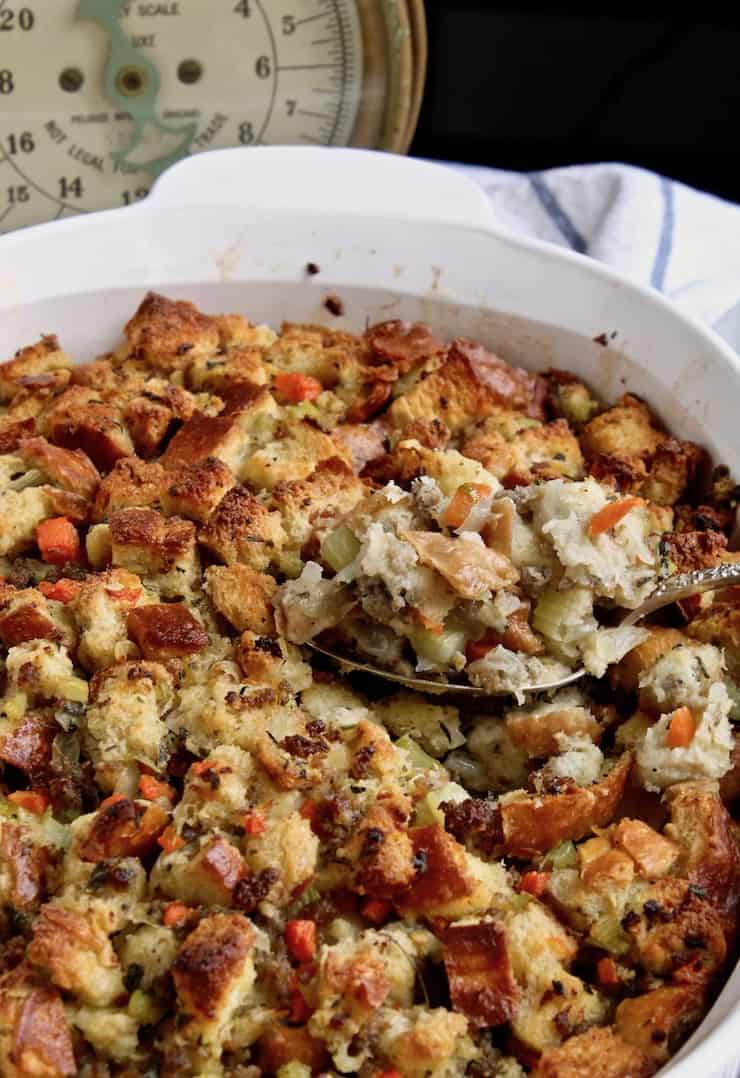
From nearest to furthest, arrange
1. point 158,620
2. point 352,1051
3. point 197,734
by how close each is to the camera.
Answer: point 352,1051 < point 197,734 < point 158,620

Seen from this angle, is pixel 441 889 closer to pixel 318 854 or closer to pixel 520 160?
pixel 318 854

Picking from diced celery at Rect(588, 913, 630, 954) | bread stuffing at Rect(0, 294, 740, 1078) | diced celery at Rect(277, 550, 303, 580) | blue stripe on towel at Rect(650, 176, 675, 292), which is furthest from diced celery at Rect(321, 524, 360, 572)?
blue stripe on towel at Rect(650, 176, 675, 292)

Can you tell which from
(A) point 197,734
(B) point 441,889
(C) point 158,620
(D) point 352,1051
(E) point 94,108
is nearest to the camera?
(D) point 352,1051

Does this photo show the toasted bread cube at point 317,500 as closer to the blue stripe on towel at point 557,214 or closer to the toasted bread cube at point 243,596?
the toasted bread cube at point 243,596

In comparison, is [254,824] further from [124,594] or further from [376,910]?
[124,594]

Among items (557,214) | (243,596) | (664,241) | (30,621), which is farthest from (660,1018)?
(557,214)

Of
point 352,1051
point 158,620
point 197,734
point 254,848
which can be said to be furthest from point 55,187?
point 352,1051

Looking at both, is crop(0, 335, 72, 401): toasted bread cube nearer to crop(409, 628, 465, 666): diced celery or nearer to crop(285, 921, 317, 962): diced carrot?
crop(409, 628, 465, 666): diced celery
